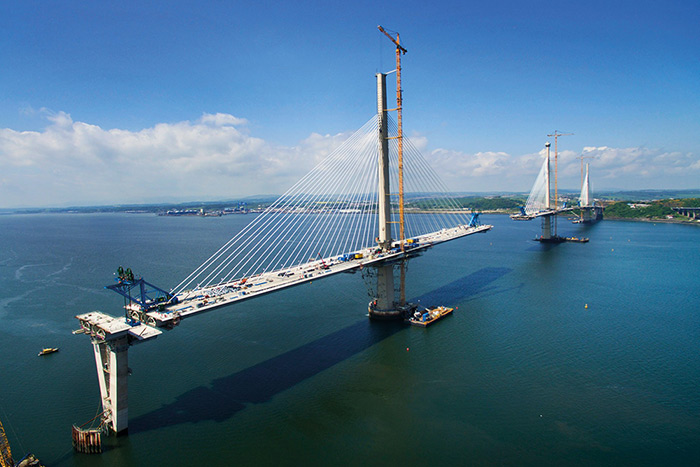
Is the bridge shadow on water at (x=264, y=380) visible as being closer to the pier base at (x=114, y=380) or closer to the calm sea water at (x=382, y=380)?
the calm sea water at (x=382, y=380)

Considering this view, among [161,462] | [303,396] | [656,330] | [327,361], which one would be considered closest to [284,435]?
[303,396]

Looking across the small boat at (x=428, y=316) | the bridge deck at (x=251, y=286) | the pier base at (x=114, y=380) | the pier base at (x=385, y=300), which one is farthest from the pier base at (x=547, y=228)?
the pier base at (x=114, y=380)

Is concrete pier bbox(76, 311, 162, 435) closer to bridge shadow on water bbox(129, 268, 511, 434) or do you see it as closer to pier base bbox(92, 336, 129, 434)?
pier base bbox(92, 336, 129, 434)

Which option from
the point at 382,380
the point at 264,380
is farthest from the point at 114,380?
the point at 382,380

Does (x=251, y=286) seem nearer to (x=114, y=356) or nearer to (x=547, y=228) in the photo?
(x=114, y=356)

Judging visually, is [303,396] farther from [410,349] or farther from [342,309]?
[342,309]

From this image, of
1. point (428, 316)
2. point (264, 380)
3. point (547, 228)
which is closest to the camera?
point (264, 380)

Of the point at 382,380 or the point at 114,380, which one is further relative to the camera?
the point at 382,380
